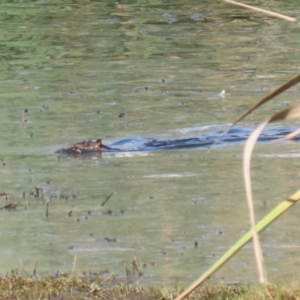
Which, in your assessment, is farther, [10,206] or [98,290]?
[10,206]

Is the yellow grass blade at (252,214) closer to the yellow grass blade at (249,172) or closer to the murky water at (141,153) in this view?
the yellow grass blade at (249,172)

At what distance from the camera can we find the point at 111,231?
6.06 metres

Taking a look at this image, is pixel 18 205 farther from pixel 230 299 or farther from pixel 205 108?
pixel 205 108

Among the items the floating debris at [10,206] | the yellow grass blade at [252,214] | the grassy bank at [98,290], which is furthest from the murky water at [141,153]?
the yellow grass blade at [252,214]

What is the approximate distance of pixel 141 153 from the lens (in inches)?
332

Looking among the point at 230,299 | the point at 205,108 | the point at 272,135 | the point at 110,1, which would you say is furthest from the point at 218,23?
the point at 230,299

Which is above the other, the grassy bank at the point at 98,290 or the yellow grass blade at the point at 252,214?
the yellow grass blade at the point at 252,214

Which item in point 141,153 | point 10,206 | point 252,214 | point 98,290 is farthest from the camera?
point 141,153

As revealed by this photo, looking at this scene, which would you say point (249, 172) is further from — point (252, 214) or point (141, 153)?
point (141, 153)

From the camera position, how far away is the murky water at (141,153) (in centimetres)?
569

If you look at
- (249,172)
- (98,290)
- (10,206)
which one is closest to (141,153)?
(10,206)

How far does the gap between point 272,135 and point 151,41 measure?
7061 mm

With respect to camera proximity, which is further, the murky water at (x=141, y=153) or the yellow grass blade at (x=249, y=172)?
the murky water at (x=141, y=153)

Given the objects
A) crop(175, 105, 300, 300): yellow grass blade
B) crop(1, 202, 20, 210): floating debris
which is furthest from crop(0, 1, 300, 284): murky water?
crop(175, 105, 300, 300): yellow grass blade
